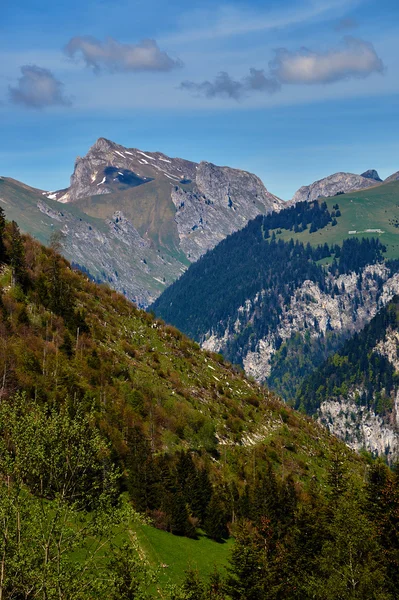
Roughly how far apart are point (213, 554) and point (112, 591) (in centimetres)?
4768

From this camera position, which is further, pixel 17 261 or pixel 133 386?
pixel 17 261

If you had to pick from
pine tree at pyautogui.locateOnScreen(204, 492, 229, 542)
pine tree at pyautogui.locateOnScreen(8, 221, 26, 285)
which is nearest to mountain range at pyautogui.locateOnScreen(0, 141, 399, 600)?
pine tree at pyautogui.locateOnScreen(204, 492, 229, 542)

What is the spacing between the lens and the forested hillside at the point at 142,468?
39812mm

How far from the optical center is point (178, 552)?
77.4m

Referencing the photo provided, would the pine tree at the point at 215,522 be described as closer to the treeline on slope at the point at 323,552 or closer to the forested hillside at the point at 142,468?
the forested hillside at the point at 142,468

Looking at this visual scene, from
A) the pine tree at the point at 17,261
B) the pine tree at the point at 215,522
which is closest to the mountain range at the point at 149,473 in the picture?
the pine tree at the point at 215,522

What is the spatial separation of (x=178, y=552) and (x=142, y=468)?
13.2 meters

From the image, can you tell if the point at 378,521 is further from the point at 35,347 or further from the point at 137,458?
the point at 35,347

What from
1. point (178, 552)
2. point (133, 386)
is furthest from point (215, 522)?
point (133, 386)

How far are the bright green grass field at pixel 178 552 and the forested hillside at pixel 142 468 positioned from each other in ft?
6.01

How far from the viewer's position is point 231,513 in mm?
100625

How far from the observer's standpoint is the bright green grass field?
6962cm

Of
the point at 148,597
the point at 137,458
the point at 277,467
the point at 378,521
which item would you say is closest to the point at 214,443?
the point at 277,467

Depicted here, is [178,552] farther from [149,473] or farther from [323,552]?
[323,552]
